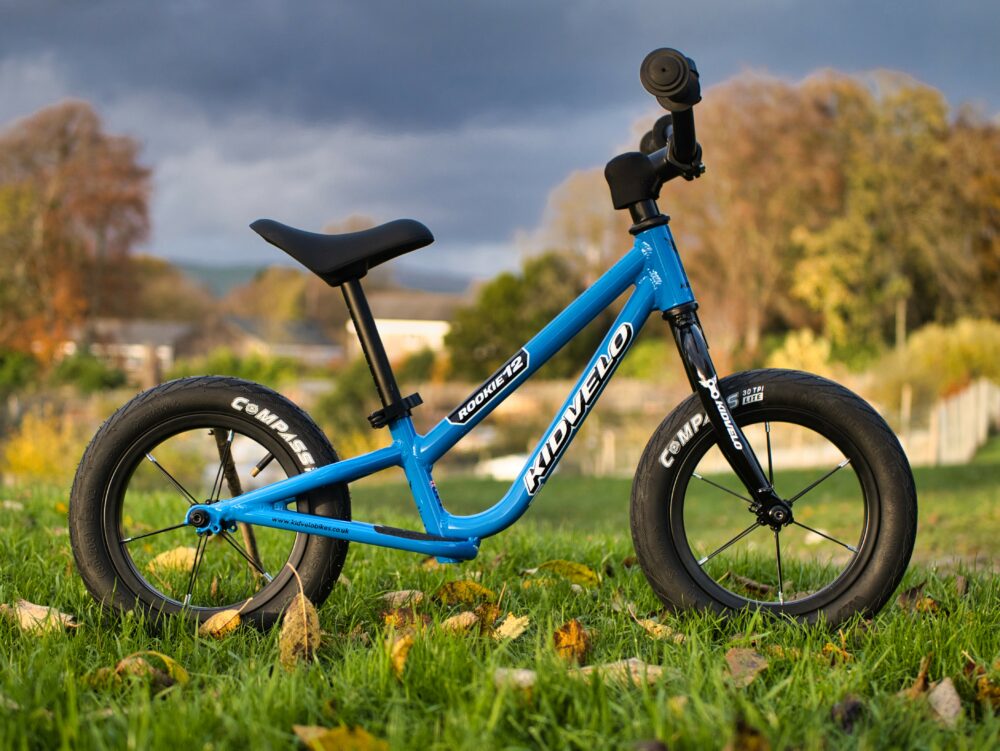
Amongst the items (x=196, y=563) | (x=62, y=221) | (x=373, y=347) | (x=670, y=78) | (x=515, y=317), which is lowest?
(x=196, y=563)

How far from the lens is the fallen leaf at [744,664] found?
2.08 m

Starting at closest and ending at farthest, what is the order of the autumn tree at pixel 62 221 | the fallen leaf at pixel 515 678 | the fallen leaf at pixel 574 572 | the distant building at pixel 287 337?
the fallen leaf at pixel 515 678 → the fallen leaf at pixel 574 572 → the autumn tree at pixel 62 221 → the distant building at pixel 287 337

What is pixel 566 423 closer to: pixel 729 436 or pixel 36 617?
pixel 729 436

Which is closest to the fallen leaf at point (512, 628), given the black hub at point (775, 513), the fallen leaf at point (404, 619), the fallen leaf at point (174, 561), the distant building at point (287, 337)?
the fallen leaf at point (404, 619)

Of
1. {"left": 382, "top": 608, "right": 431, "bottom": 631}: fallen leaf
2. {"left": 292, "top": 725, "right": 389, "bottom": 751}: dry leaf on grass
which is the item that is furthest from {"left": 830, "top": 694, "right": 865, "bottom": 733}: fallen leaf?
{"left": 382, "top": 608, "right": 431, "bottom": 631}: fallen leaf

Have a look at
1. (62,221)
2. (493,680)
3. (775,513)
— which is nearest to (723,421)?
(775,513)

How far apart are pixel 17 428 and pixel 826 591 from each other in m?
23.7

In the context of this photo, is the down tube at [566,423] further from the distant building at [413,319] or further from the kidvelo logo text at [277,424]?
the distant building at [413,319]

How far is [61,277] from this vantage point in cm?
3597

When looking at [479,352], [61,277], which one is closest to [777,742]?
[479,352]

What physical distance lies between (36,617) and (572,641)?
1.51 meters

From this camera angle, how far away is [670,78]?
2559 mm

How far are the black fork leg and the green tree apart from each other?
24175 mm

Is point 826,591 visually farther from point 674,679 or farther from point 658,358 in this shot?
point 658,358
